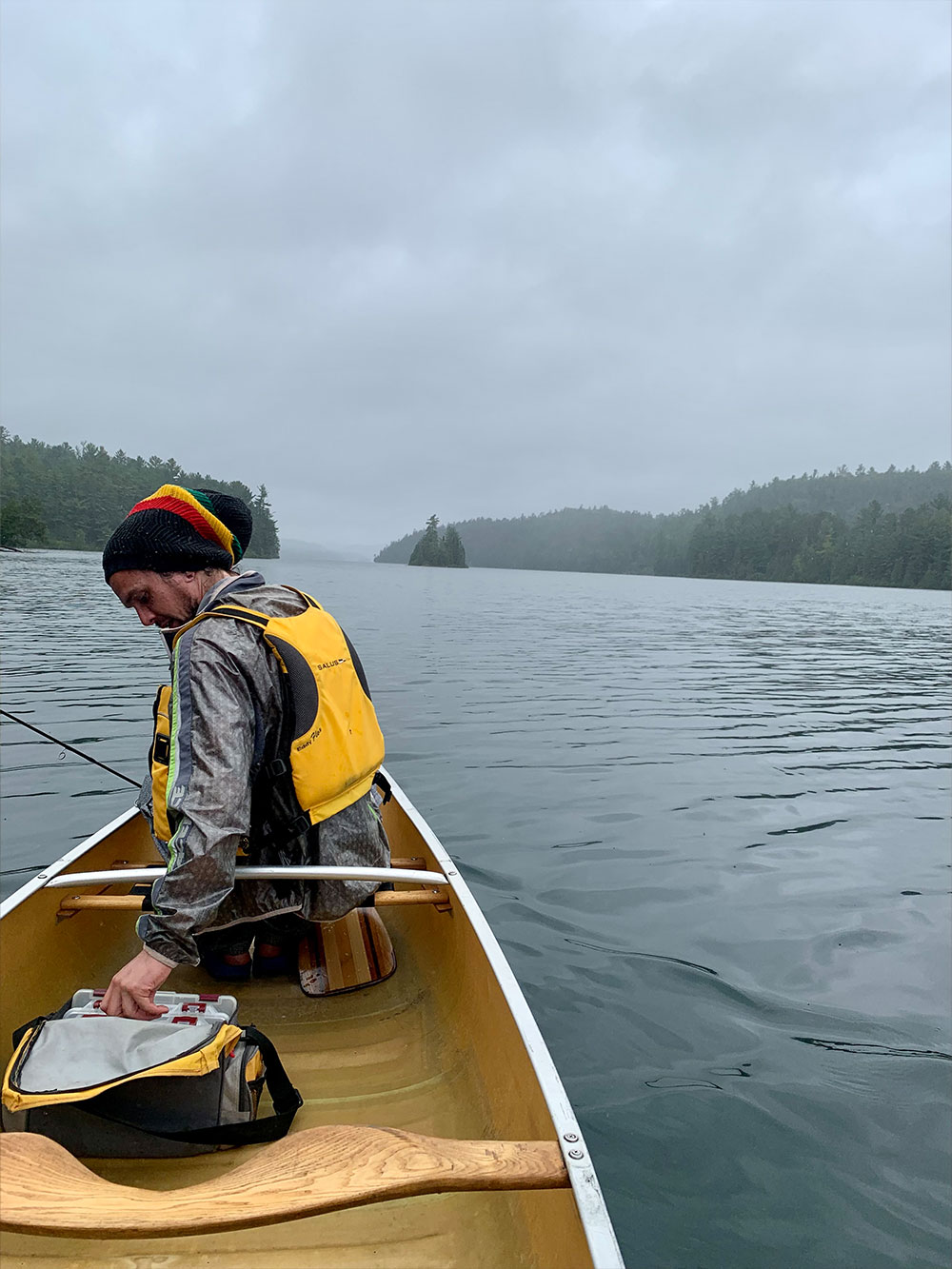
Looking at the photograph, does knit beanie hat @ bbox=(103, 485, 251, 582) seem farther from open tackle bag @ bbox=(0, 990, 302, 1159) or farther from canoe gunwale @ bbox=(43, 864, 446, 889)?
open tackle bag @ bbox=(0, 990, 302, 1159)

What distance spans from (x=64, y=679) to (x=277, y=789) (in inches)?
544

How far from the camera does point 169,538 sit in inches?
123

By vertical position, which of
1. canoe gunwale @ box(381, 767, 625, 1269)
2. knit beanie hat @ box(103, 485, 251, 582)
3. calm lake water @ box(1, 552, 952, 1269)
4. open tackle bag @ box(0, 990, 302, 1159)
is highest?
knit beanie hat @ box(103, 485, 251, 582)

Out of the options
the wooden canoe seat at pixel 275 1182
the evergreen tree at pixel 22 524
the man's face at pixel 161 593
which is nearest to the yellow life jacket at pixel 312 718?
the man's face at pixel 161 593

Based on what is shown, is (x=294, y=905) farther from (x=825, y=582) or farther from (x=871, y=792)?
(x=825, y=582)

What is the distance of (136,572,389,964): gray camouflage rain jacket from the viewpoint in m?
2.60

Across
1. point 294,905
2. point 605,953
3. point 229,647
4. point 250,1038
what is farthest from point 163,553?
Result: point 605,953

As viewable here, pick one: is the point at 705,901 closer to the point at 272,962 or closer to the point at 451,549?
the point at 272,962

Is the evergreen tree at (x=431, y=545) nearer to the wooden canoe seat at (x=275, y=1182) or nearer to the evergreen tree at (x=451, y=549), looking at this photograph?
the evergreen tree at (x=451, y=549)

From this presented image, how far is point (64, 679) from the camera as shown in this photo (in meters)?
15.0

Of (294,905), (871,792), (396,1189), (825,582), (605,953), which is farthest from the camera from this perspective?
(825,582)

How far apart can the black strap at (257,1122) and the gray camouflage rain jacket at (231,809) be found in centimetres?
55

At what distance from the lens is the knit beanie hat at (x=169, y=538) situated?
307 centimetres

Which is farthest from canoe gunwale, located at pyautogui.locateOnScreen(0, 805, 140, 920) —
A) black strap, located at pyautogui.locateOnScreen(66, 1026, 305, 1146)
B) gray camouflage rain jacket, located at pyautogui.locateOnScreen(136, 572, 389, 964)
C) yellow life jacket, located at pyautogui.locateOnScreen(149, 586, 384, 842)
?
black strap, located at pyautogui.locateOnScreen(66, 1026, 305, 1146)
